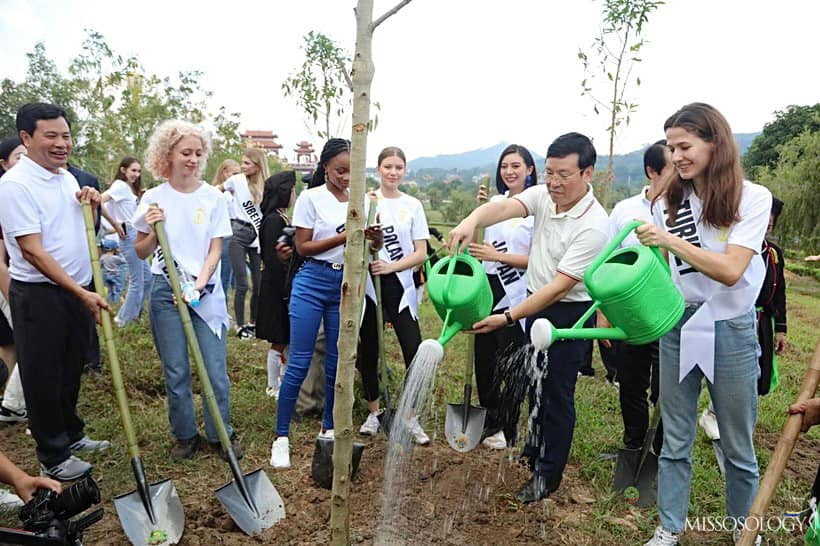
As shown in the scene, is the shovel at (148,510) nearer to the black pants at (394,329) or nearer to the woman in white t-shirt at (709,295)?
the black pants at (394,329)

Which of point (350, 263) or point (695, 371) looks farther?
point (695, 371)

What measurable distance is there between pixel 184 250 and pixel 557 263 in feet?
6.56

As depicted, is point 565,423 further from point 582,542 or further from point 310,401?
point 310,401

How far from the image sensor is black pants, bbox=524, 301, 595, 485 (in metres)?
2.87

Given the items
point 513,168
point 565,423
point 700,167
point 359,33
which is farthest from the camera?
point 513,168

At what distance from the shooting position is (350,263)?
190 centimetres

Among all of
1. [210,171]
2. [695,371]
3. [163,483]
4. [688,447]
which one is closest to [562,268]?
[695,371]

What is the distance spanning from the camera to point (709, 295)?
7.45ft

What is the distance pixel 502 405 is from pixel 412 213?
1389 mm

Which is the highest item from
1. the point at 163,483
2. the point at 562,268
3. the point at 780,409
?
the point at 562,268

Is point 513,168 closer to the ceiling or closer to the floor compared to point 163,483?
closer to the ceiling

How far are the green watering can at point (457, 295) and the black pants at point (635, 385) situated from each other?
4.42ft

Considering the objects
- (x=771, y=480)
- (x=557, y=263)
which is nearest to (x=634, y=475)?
(x=771, y=480)

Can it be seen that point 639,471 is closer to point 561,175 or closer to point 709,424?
point 709,424
